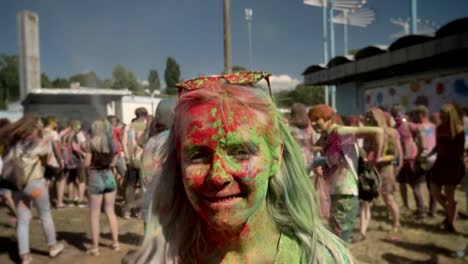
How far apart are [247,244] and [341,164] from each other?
7.96ft

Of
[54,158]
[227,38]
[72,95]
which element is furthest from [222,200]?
[72,95]

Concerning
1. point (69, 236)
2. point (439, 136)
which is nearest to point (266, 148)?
point (439, 136)

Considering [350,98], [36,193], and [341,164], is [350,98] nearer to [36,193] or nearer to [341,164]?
[341,164]

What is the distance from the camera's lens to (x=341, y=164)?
135 inches

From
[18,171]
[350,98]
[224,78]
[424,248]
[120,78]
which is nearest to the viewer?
[224,78]

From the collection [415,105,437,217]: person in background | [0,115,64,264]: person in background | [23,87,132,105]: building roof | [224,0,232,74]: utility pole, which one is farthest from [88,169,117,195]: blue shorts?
[23,87,132,105]: building roof

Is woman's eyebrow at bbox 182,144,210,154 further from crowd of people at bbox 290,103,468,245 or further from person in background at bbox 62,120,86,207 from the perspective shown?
person in background at bbox 62,120,86,207

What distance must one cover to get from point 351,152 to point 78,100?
14.2 metres

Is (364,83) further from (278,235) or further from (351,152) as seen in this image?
(278,235)

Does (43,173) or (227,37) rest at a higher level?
(227,37)

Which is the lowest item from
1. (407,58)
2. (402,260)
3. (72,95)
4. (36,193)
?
(402,260)

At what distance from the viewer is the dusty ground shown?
14.7ft

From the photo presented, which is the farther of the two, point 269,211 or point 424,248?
point 424,248

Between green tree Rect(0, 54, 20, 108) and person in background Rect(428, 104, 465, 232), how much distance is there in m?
53.7
